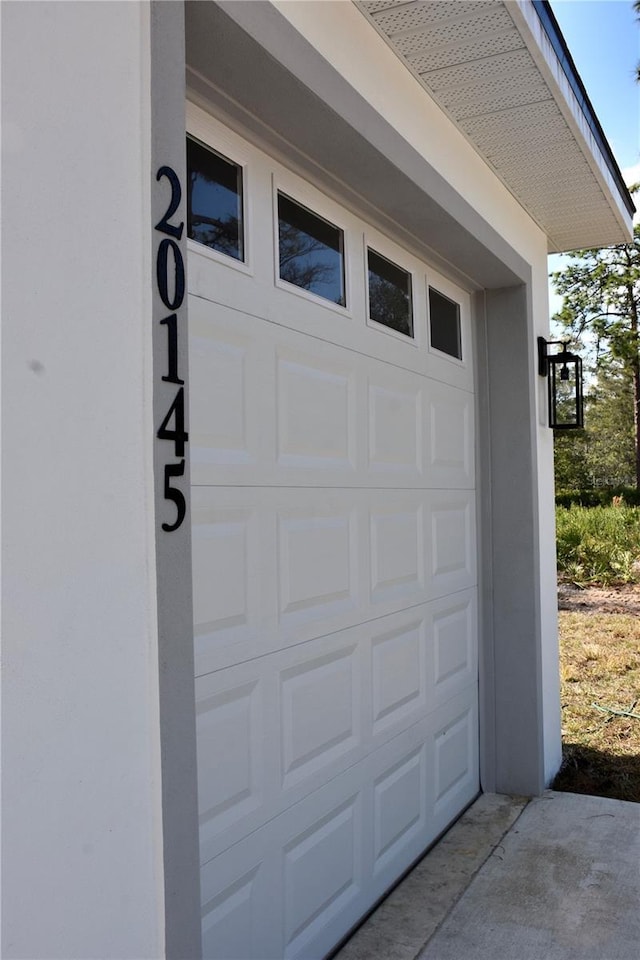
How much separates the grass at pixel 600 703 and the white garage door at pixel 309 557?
1104mm

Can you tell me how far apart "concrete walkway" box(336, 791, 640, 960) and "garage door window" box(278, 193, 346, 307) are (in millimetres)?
2255

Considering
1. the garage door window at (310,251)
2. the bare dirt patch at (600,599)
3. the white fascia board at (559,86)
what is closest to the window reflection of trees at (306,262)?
the garage door window at (310,251)

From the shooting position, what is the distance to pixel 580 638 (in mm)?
8070

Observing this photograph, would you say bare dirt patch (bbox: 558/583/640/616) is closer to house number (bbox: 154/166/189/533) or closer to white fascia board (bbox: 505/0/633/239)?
white fascia board (bbox: 505/0/633/239)

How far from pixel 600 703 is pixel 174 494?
506 centimetres

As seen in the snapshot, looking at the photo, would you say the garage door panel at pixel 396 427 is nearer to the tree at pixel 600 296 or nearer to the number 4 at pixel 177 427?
the number 4 at pixel 177 427

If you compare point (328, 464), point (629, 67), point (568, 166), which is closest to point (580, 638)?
point (568, 166)

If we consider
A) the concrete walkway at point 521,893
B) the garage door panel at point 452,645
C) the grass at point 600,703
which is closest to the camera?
the concrete walkway at point 521,893

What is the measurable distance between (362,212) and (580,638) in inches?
235

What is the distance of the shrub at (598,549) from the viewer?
36.3ft

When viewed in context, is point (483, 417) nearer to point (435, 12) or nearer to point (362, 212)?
point (362, 212)

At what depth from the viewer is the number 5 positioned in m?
1.74

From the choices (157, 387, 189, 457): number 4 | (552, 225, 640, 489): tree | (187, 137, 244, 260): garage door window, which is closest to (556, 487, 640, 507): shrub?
(552, 225, 640, 489): tree

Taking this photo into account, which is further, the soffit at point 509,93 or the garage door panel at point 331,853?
the soffit at point 509,93
